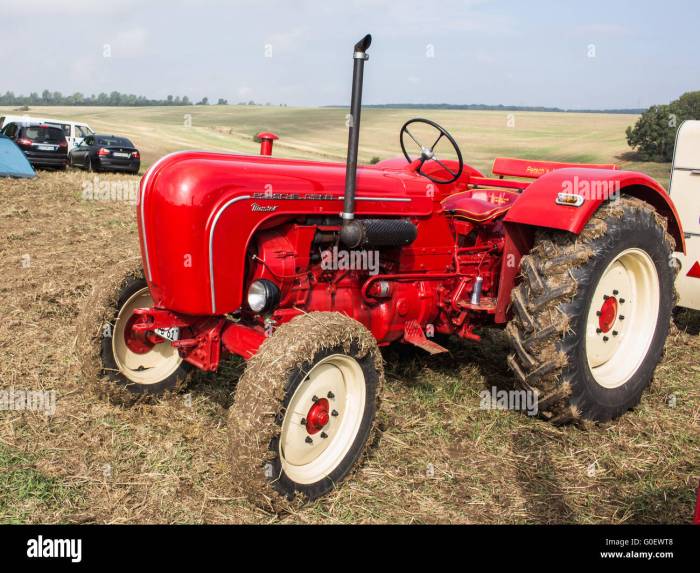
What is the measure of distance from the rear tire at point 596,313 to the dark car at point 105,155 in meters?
14.3

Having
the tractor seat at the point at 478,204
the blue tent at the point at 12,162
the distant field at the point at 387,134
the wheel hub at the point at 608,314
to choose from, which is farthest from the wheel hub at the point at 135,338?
the distant field at the point at 387,134

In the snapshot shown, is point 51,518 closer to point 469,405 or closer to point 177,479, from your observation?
point 177,479

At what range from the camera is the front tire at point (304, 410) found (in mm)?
2723

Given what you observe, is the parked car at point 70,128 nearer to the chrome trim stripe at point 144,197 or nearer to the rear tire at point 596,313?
the chrome trim stripe at point 144,197

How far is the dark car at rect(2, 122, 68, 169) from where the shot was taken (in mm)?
14898

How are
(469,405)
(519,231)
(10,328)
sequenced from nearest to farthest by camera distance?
(519,231), (469,405), (10,328)

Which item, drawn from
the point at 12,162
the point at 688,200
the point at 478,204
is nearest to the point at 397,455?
the point at 478,204

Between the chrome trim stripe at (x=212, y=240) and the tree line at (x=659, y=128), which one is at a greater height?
the tree line at (x=659, y=128)

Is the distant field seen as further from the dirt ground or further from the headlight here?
the headlight

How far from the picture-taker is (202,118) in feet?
109

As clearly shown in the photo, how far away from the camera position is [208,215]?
2.85 m

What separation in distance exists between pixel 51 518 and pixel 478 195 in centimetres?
310
